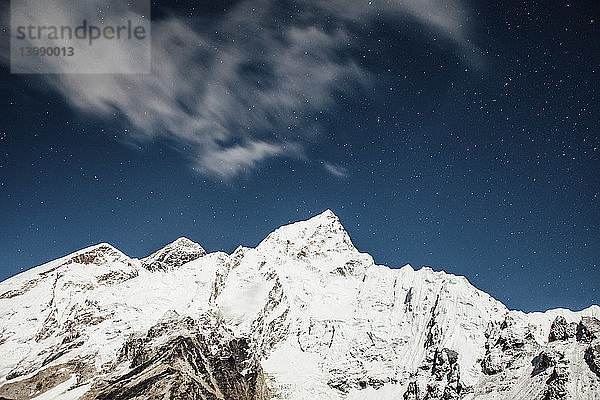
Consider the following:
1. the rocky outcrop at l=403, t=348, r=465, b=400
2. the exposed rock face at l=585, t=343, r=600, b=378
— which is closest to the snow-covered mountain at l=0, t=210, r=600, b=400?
the exposed rock face at l=585, t=343, r=600, b=378

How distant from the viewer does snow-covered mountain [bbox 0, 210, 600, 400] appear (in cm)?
8544

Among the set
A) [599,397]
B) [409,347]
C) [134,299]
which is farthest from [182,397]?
[134,299]

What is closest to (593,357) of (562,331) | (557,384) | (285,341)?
(557,384)

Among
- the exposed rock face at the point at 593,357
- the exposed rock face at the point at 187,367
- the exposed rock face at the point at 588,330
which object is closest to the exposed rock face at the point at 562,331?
the exposed rock face at the point at 588,330

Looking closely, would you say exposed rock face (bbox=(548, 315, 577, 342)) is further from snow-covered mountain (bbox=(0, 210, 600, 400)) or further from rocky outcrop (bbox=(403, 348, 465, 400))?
rocky outcrop (bbox=(403, 348, 465, 400))

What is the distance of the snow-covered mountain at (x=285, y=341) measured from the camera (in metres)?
85.4

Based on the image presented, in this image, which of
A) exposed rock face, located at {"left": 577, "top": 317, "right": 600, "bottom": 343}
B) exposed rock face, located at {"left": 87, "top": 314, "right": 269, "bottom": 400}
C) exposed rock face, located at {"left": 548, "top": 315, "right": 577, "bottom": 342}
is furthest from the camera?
exposed rock face, located at {"left": 548, "top": 315, "right": 577, "bottom": 342}

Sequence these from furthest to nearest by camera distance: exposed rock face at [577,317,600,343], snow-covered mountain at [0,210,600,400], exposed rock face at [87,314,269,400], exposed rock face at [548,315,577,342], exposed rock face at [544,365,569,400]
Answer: exposed rock face at [548,315,577,342]
exposed rock face at [577,317,600,343]
snow-covered mountain at [0,210,600,400]
exposed rock face at [544,365,569,400]
exposed rock face at [87,314,269,400]

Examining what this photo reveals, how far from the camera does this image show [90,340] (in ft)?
469

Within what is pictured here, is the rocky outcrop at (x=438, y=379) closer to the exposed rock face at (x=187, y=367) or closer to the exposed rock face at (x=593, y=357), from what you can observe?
the exposed rock face at (x=593, y=357)

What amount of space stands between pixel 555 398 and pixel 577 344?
22089mm

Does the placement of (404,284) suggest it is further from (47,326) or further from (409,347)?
(47,326)

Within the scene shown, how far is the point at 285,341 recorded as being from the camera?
527 feet

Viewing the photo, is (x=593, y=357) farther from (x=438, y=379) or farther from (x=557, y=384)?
(x=438, y=379)
